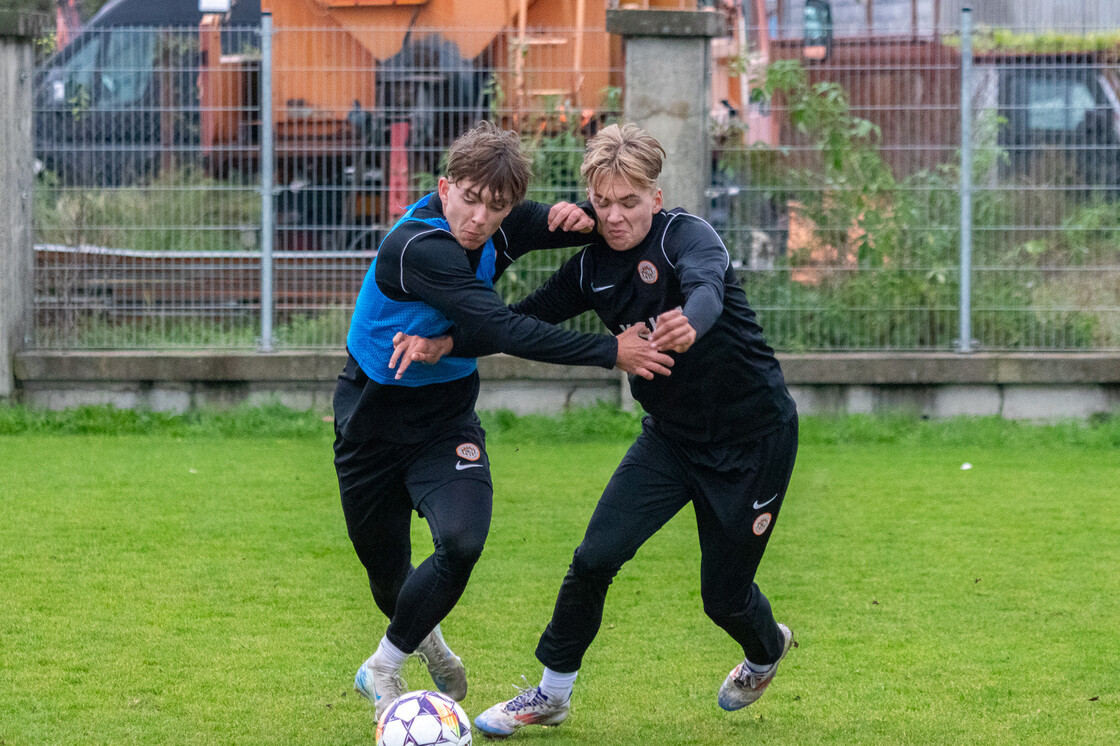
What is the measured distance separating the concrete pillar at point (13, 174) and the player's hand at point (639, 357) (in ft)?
23.4

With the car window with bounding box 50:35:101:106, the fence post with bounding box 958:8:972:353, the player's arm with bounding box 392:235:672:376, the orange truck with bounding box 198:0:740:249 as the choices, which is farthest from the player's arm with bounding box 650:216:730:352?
the car window with bounding box 50:35:101:106

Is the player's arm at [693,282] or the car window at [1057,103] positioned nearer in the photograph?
the player's arm at [693,282]

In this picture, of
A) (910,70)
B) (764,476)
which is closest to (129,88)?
(910,70)

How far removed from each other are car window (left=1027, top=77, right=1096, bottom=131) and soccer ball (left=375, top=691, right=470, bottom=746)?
7094 mm

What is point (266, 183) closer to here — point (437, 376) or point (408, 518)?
point (408, 518)

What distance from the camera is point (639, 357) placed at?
3648 millimetres

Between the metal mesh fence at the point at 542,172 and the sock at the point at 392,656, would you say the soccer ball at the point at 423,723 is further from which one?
the metal mesh fence at the point at 542,172

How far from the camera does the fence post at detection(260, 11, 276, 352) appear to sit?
9500mm

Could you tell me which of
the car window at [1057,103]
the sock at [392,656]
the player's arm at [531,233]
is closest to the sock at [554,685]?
the sock at [392,656]

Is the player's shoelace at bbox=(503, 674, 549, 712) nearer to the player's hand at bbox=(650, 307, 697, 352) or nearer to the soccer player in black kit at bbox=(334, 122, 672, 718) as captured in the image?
the soccer player in black kit at bbox=(334, 122, 672, 718)

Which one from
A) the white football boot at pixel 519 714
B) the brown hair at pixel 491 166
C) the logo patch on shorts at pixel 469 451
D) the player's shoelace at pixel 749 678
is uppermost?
the brown hair at pixel 491 166

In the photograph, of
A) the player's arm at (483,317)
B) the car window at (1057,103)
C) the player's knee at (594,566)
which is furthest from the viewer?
the car window at (1057,103)

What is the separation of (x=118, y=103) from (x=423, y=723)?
7009mm

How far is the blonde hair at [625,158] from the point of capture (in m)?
3.79
